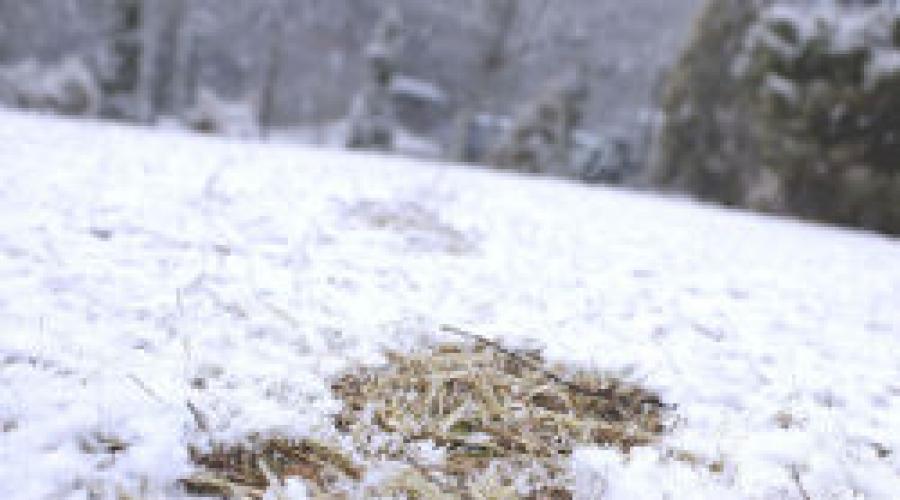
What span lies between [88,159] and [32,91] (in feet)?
48.1

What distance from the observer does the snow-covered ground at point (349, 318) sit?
6.60 ft

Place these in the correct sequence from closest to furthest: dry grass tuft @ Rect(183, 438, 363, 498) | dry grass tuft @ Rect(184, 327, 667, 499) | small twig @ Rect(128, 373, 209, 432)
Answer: dry grass tuft @ Rect(183, 438, 363, 498) → dry grass tuft @ Rect(184, 327, 667, 499) → small twig @ Rect(128, 373, 209, 432)

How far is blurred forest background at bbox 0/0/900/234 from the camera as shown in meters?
9.67

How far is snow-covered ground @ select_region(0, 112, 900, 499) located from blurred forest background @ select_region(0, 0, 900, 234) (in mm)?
4319

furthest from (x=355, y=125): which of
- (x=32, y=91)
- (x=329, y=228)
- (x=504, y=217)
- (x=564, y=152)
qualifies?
(x=329, y=228)

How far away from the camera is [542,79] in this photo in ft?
128

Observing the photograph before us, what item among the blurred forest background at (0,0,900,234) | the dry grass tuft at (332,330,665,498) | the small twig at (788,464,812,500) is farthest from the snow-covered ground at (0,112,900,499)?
the blurred forest background at (0,0,900,234)

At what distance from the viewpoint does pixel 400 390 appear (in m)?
2.37

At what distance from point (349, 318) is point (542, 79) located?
37789mm

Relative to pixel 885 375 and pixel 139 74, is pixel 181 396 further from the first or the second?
pixel 139 74

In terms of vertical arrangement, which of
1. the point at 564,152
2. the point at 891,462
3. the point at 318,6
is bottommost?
the point at 891,462

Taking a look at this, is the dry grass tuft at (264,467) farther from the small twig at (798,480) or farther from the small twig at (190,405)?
the small twig at (798,480)

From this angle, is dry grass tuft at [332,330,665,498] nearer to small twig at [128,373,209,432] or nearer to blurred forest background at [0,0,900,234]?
small twig at [128,373,209,432]

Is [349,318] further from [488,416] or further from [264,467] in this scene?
[264,467]
